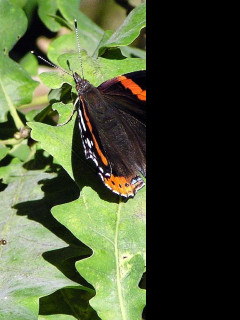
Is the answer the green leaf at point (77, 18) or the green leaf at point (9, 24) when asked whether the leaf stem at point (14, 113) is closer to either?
the green leaf at point (9, 24)

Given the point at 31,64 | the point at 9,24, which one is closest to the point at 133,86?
the point at 9,24

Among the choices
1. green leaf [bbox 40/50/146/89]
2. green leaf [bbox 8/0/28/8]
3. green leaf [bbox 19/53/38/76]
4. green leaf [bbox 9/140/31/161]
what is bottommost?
green leaf [bbox 9/140/31/161]

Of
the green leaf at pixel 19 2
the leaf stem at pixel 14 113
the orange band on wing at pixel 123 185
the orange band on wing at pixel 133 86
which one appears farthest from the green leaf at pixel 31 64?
the orange band on wing at pixel 123 185

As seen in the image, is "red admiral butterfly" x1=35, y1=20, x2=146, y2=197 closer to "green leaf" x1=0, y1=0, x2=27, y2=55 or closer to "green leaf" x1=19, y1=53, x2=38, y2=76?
"green leaf" x1=0, y1=0, x2=27, y2=55

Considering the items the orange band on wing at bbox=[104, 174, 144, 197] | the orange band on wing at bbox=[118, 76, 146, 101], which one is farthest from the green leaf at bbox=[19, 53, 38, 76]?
the orange band on wing at bbox=[104, 174, 144, 197]
